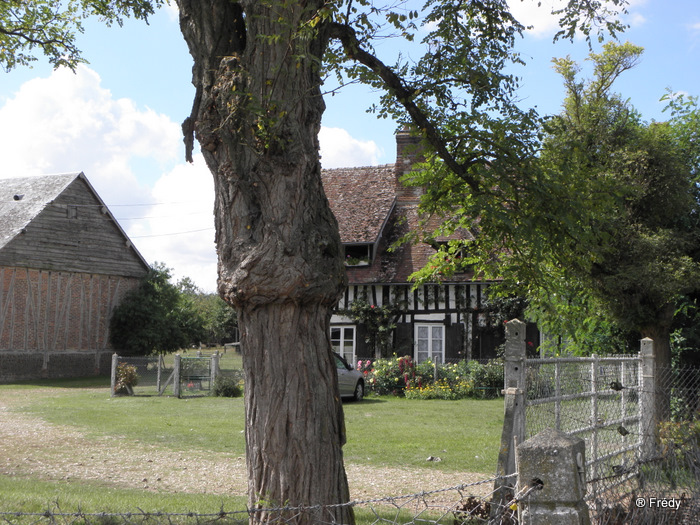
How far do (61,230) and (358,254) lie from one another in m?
13.6

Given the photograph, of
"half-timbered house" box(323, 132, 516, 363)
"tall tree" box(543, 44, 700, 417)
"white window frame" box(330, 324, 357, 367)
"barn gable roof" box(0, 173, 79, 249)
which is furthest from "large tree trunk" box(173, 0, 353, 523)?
"barn gable roof" box(0, 173, 79, 249)

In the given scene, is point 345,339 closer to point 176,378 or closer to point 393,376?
point 393,376

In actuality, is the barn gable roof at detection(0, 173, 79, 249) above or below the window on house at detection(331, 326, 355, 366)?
above

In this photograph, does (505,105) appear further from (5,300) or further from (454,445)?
(5,300)

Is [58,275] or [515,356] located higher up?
[58,275]

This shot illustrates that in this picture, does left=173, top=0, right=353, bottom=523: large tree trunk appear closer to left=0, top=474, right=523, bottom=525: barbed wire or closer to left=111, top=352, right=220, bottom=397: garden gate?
left=0, top=474, right=523, bottom=525: barbed wire

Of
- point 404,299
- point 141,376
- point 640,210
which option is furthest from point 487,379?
point 141,376

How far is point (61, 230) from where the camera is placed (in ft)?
101

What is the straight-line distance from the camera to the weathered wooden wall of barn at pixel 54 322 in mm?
28234

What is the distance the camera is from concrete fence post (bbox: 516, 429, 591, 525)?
3.29 metres

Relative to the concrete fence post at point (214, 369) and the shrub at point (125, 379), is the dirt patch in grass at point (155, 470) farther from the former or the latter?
the shrub at point (125, 379)

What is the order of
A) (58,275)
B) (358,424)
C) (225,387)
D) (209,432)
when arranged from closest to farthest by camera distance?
(209,432)
(358,424)
(225,387)
(58,275)

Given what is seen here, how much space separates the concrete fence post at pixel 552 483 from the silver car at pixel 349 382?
53.5 ft

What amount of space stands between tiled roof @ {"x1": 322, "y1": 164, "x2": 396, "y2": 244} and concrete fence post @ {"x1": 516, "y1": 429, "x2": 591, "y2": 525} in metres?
21.7
